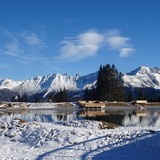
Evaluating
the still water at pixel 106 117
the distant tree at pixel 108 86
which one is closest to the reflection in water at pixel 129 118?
the still water at pixel 106 117

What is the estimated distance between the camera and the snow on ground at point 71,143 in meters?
19.7

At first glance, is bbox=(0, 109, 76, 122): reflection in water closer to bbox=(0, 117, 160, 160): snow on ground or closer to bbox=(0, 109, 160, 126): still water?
bbox=(0, 109, 160, 126): still water

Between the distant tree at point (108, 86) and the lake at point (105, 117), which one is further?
the distant tree at point (108, 86)

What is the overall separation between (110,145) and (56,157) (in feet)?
12.0

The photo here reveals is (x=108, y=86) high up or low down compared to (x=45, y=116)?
up

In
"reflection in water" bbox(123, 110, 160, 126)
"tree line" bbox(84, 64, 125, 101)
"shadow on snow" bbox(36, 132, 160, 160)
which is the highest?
"tree line" bbox(84, 64, 125, 101)

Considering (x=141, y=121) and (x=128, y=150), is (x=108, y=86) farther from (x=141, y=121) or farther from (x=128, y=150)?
(x=128, y=150)

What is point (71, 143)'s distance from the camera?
73.5 ft

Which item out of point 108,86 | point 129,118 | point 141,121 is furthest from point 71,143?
point 108,86

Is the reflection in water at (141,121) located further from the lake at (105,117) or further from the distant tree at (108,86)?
the distant tree at (108,86)

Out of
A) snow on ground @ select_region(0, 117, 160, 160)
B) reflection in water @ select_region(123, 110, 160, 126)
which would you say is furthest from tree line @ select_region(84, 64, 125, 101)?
snow on ground @ select_region(0, 117, 160, 160)

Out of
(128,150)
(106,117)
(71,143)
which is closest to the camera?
(128,150)

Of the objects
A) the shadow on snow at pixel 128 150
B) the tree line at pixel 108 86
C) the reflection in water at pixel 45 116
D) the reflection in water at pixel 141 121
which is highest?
the tree line at pixel 108 86

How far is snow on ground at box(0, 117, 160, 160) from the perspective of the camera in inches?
777
